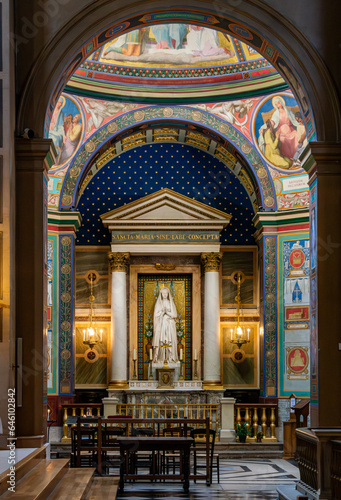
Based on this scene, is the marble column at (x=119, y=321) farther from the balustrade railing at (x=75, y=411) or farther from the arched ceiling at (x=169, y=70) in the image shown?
the arched ceiling at (x=169, y=70)

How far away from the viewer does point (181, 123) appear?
718 inches

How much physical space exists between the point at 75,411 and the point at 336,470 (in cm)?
942

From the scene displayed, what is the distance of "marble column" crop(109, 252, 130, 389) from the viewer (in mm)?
18188

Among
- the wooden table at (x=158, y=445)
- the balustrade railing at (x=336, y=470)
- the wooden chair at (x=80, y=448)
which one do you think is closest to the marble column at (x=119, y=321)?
the wooden chair at (x=80, y=448)

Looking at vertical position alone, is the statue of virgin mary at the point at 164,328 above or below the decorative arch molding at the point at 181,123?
below

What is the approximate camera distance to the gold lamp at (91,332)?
18453mm

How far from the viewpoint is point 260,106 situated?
1769 centimetres

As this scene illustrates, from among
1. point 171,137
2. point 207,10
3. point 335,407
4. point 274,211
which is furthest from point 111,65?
point 335,407

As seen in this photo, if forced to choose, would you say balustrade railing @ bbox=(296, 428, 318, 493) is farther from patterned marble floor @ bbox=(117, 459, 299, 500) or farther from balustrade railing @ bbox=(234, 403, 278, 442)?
balustrade railing @ bbox=(234, 403, 278, 442)

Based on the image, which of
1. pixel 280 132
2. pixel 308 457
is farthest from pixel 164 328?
pixel 308 457

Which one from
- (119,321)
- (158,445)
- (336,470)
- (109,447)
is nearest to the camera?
(336,470)

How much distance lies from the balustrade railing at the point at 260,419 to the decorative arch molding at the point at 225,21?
824cm

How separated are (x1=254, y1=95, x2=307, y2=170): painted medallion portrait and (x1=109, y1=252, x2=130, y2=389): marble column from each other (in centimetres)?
427

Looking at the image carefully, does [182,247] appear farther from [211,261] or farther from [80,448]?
[80,448]
